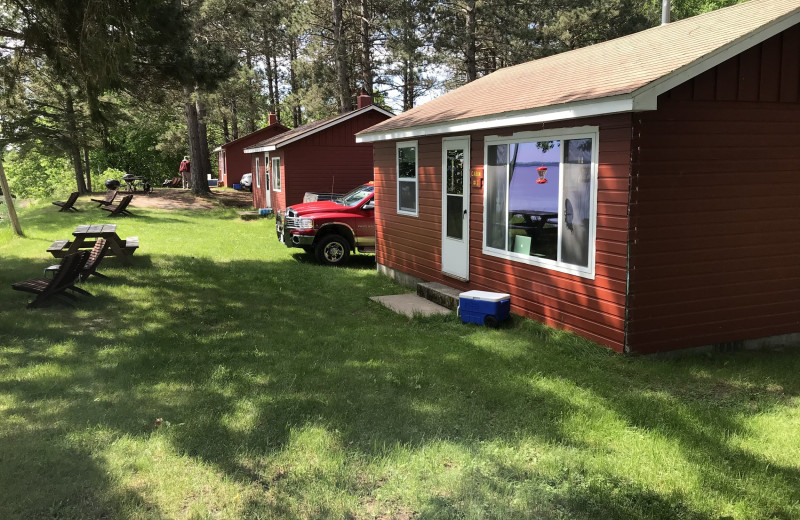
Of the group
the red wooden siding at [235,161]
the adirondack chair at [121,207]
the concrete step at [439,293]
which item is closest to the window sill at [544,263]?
the concrete step at [439,293]

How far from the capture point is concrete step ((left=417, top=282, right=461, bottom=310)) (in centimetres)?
797

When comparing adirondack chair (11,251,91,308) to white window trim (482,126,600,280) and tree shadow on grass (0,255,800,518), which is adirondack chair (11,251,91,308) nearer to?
tree shadow on grass (0,255,800,518)

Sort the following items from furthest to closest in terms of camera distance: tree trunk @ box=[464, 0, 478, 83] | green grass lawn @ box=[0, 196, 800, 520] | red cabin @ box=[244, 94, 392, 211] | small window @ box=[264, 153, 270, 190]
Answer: tree trunk @ box=[464, 0, 478, 83], small window @ box=[264, 153, 270, 190], red cabin @ box=[244, 94, 392, 211], green grass lawn @ box=[0, 196, 800, 520]

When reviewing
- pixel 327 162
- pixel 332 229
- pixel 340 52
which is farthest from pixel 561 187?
pixel 340 52

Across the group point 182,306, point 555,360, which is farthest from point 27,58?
point 555,360

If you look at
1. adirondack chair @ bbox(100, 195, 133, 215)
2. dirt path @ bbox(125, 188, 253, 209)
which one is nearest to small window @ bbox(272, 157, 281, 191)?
dirt path @ bbox(125, 188, 253, 209)

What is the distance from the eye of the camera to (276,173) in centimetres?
2150

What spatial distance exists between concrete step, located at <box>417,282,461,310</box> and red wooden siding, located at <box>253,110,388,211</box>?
1172cm

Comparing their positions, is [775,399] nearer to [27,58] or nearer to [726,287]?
[726,287]

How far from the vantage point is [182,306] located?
8.14 m

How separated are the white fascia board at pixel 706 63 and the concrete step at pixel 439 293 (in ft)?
12.0

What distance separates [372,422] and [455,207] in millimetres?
4757

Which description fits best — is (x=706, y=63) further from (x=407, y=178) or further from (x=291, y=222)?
(x=291, y=222)

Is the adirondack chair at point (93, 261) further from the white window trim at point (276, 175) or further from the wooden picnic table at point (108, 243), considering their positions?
the white window trim at point (276, 175)
